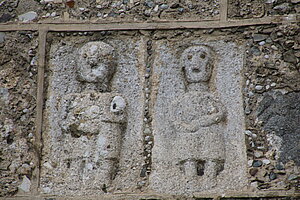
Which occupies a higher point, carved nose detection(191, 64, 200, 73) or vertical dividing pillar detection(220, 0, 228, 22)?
vertical dividing pillar detection(220, 0, 228, 22)

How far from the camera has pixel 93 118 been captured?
475 centimetres

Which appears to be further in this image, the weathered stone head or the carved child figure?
the weathered stone head

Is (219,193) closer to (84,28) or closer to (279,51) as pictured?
(279,51)

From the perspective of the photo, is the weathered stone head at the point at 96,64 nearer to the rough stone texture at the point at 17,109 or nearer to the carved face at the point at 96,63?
the carved face at the point at 96,63

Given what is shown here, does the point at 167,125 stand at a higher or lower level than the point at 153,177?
higher

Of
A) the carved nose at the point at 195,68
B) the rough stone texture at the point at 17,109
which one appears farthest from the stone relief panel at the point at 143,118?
the rough stone texture at the point at 17,109

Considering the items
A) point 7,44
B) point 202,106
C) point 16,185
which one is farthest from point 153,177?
point 7,44

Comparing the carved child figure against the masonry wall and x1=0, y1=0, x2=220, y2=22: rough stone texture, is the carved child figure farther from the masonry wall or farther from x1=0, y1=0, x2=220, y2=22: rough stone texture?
x1=0, y1=0, x2=220, y2=22: rough stone texture

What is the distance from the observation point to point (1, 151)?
4824 mm

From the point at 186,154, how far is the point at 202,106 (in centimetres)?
32

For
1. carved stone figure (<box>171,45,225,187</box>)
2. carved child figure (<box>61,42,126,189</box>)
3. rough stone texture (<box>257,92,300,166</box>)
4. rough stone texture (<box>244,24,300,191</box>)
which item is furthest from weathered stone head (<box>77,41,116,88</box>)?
rough stone texture (<box>257,92,300,166</box>)

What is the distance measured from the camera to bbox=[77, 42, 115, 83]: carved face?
486 centimetres

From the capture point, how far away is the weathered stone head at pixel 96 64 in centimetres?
486

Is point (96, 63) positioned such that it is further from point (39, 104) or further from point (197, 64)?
point (197, 64)
